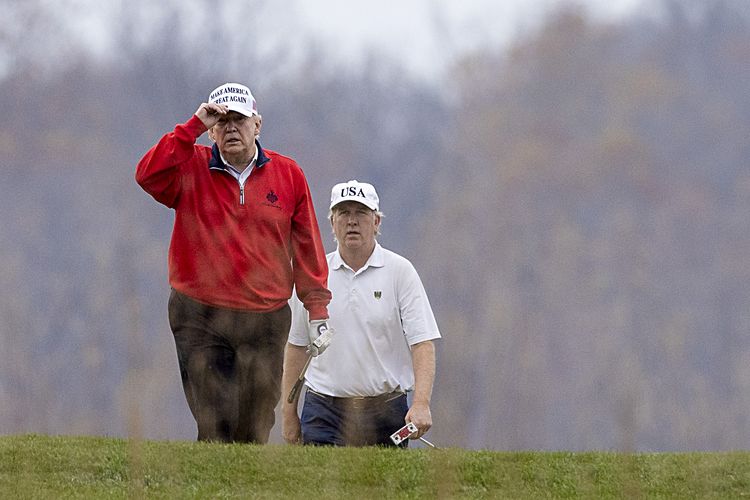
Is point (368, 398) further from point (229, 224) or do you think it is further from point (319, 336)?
point (229, 224)

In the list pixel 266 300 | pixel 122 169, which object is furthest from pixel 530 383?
pixel 266 300

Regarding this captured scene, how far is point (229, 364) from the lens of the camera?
757 cm

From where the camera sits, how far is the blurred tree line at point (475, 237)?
3965mm

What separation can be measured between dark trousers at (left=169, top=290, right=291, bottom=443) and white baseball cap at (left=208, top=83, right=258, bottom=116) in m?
1.07

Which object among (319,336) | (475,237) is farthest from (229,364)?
(475,237)

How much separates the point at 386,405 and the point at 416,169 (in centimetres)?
353

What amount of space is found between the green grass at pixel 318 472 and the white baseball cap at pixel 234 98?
1.82 metres

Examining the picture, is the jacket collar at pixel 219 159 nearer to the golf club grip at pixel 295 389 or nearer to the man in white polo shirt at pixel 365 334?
the man in white polo shirt at pixel 365 334

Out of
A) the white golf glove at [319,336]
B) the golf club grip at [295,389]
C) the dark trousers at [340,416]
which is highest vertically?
the white golf glove at [319,336]

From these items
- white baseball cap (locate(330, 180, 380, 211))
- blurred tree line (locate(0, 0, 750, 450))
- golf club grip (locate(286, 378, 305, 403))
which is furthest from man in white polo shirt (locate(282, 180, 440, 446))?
blurred tree line (locate(0, 0, 750, 450))

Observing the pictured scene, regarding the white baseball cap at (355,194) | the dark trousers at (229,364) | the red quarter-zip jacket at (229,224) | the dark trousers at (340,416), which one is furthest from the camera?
the dark trousers at (340,416)

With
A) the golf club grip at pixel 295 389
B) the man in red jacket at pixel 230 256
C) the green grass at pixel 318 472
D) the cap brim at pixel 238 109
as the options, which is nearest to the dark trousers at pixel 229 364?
the man in red jacket at pixel 230 256

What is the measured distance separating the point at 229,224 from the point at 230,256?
183 mm

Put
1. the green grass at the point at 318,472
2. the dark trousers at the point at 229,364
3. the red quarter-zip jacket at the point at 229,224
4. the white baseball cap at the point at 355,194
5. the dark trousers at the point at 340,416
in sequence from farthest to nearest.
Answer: the dark trousers at the point at 340,416 < the white baseball cap at the point at 355,194 < the dark trousers at the point at 229,364 < the red quarter-zip jacket at the point at 229,224 < the green grass at the point at 318,472
